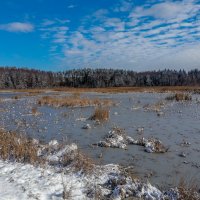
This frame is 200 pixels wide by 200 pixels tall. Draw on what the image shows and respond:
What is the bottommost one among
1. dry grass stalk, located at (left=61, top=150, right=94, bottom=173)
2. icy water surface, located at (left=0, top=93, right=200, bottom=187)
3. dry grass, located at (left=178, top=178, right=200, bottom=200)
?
icy water surface, located at (left=0, top=93, right=200, bottom=187)

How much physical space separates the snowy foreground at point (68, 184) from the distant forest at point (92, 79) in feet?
423

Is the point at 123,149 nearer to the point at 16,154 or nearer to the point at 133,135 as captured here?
the point at 133,135

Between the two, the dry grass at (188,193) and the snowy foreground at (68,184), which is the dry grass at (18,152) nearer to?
the snowy foreground at (68,184)

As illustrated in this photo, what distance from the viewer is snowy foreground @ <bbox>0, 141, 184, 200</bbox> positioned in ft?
23.2

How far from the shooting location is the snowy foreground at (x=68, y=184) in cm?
706

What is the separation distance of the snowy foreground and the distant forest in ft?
423

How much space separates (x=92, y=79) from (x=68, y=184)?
135m

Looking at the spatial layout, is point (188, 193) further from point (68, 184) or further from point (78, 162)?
point (78, 162)

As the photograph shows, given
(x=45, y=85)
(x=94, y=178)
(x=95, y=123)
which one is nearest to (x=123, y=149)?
(x=94, y=178)

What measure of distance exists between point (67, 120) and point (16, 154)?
972cm

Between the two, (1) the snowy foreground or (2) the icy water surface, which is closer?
(1) the snowy foreground

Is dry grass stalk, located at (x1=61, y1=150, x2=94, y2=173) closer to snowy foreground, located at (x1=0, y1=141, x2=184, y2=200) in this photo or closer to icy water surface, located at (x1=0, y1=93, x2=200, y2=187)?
snowy foreground, located at (x1=0, y1=141, x2=184, y2=200)

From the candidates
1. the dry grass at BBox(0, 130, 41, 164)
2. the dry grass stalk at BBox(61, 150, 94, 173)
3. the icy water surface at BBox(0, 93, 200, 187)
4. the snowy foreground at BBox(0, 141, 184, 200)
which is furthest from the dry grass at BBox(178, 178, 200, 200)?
the dry grass at BBox(0, 130, 41, 164)

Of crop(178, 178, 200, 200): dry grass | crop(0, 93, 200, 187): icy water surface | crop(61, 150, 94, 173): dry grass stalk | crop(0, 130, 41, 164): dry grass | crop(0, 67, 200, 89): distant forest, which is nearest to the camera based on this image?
crop(178, 178, 200, 200): dry grass
